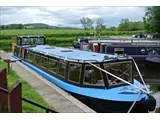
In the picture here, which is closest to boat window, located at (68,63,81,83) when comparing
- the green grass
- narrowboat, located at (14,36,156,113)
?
narrowboat, located at (14,36,156,113)

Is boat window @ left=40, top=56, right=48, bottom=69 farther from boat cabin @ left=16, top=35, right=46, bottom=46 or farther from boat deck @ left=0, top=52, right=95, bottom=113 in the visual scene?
boat cabin @ left=16, top=35, right=46, bottom=46

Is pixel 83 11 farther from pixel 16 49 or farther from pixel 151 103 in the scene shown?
pixel 151 103

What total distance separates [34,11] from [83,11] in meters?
0.46

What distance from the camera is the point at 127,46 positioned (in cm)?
443

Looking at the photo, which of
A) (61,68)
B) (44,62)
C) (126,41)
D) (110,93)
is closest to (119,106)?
(110,93)

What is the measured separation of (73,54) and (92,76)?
40 centimetres

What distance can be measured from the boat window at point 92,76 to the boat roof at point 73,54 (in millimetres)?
91

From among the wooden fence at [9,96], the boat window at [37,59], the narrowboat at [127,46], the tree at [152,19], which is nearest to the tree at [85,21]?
the narrowboat at [127,46]

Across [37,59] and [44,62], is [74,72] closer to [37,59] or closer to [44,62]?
[44,62]

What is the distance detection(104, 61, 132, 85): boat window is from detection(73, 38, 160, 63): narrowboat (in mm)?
149

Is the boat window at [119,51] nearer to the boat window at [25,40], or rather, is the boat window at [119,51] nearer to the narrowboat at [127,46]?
the narrowboat at [127,46]

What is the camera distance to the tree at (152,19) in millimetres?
3995

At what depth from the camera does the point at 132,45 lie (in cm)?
439
